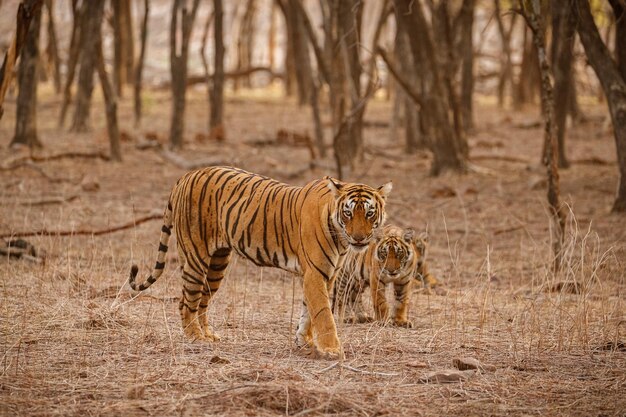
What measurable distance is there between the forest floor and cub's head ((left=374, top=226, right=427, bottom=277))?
31 centimetres

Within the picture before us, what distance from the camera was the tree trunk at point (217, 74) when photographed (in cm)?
1781

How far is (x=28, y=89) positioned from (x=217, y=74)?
166 inches

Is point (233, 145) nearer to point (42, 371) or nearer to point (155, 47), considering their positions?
point (42, 371)

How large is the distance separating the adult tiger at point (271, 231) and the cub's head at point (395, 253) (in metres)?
1.07

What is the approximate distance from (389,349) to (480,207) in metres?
6.57

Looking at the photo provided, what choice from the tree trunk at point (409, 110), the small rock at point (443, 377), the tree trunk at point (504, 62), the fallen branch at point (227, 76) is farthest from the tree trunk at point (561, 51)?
the tree trunk at point (504, 62)

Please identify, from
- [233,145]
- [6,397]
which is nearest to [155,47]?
[233,145]

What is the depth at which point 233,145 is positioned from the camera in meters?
17.3

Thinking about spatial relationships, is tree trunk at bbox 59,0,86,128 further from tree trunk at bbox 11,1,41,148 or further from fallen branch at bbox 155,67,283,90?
fallen branch at bbox 155,67,283,90

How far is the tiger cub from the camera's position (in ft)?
22.7

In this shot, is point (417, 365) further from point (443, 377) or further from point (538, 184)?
point (538, 184)

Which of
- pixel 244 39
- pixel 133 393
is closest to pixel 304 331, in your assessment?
pixel 133 393

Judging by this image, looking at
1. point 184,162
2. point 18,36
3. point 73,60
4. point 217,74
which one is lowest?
point 184,162

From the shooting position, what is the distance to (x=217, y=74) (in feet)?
59.9
